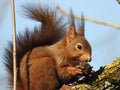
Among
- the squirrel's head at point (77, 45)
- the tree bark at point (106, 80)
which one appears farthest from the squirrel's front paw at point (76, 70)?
the tree bark at point (106, 80)

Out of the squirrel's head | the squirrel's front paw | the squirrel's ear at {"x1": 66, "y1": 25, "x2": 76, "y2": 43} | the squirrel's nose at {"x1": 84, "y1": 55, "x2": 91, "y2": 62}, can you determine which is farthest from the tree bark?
the squirrel's ear at {"x1": 66, "y1": 25, "x2": 76, "y2": 43}

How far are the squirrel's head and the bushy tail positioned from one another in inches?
4.1

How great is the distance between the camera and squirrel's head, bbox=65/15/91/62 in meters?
3.47

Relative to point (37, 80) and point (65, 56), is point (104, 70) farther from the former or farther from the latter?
point (65, 56)

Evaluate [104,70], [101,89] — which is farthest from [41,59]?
[101,89]

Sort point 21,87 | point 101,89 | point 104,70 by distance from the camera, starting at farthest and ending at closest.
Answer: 1. point 21,87
2. point 104,70
3. point 101,89

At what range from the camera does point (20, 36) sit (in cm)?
328

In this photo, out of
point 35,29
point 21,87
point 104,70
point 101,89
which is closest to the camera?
point 101,89

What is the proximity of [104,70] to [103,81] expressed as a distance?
0.73 ft

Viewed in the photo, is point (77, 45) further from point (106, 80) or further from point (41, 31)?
point (106, 80)

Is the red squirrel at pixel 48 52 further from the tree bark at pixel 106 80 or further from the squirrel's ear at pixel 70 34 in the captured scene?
the tree bark at pixel 106 80

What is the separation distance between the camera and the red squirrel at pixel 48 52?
317cm

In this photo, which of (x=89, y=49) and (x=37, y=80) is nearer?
(x=37, y=80)

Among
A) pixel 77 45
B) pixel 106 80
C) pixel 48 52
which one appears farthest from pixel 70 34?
Result: pixel 106 80
